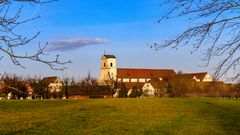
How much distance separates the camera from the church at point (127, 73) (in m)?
166

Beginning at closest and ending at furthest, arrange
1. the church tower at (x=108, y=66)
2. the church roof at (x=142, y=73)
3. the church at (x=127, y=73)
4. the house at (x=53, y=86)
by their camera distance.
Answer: the house at (x=53, y=86), the church tower at (x=108, y=66), the church at (x=127, y=73), the church roof at (x=142, y=73)

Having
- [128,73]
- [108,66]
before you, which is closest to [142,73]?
[128,73]

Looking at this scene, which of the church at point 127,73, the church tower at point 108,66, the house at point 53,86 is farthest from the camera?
the church at point 127,73

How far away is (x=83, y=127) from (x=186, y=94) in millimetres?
84249

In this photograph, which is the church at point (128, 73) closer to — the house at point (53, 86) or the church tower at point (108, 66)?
the church tower at point (108, 66)

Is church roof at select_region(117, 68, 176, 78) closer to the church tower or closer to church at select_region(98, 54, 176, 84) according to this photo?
church at select_region(98, 54, 176, 84)

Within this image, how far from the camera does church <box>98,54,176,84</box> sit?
543 feet

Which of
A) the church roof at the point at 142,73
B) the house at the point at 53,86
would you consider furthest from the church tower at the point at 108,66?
the house at the point at 53,86

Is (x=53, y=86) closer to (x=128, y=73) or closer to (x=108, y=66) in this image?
(x=108, y=66)

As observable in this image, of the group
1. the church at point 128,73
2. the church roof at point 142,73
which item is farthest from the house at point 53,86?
the church roof at point 142,73

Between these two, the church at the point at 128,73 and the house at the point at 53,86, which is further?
the church at the point at 128,73

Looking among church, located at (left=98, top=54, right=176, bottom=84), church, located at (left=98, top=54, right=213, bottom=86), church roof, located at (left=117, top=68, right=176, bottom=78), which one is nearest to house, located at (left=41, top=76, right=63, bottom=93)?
church, located at (left=98, top=54, right=213, bottom=86)

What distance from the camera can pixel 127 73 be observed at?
174750mm

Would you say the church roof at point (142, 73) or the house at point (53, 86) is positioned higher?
the church roof at point (142, 73)
